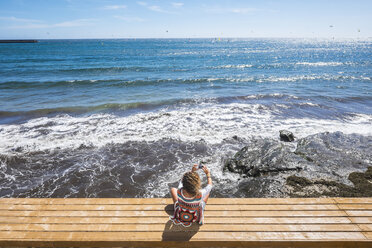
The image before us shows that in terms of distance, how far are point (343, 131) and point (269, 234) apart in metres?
10.7

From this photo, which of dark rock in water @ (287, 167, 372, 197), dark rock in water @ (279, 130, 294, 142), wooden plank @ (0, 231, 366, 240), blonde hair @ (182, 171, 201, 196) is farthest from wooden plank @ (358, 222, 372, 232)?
dark rock in water @ (279, 130, 294, 142)

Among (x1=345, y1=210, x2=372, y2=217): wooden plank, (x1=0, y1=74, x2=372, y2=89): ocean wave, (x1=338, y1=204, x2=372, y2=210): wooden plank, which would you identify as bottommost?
(x1=345, y1=210, x2=372, y2=217): wooden plank

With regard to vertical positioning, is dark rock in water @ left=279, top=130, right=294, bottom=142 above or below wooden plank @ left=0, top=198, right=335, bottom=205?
below

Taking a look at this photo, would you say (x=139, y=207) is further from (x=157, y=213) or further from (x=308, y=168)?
(x=308, y=168)

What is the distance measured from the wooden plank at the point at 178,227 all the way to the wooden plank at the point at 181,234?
67 millimetres

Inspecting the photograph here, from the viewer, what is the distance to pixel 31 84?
2450 centimetres

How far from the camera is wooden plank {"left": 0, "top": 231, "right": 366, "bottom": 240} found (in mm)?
3658

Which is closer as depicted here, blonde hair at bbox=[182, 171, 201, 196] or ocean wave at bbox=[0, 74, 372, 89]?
blonde hair at bbox=[182, 171, 201, 196]

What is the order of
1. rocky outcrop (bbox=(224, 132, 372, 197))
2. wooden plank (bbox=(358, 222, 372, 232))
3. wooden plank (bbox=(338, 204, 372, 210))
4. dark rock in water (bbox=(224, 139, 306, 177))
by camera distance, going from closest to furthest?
1. wooden plank (bbox=(358, 222, 372, 232))
2. wooden plank (bbox=(338, 204, 372, 210))
3. rocky outcrop (bbox=(224, 132, 372, 197))
4. dark rock in water (bbox=(224, 139, 306, 177))

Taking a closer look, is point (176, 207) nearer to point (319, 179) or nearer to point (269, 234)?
point (269, 234)

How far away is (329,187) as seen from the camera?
643cm

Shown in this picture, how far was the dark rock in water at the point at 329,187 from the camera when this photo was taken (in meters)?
6.14

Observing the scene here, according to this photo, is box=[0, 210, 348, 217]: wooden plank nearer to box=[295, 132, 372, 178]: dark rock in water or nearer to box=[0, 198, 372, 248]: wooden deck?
box=[0, 198, 372, 248]: wooden deck

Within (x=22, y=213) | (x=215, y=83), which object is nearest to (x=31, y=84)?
(x=215, y=83)
